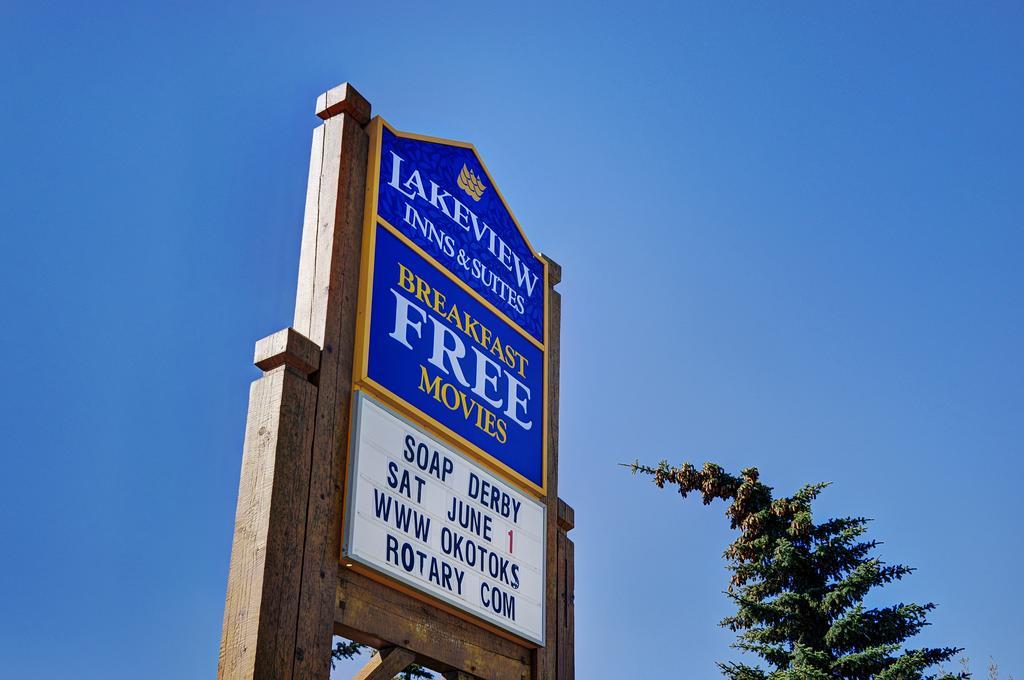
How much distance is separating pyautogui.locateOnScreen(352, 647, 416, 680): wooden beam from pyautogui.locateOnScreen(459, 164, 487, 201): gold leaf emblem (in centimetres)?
267

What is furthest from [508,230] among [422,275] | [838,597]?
[838,597]

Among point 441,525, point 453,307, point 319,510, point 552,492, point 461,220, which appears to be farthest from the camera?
point 552,492

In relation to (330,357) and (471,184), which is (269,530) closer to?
(330,357)

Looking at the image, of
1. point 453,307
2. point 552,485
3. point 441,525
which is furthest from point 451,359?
point 552,485

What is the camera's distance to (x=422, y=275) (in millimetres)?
5965

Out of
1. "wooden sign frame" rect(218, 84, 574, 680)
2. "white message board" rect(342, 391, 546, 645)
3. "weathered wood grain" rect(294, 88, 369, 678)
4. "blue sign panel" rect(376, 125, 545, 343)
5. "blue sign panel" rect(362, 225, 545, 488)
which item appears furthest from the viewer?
"blue sign panel" rect(376, 125, 545, 343)

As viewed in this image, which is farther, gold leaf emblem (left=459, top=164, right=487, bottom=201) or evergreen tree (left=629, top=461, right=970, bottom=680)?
evergreen tree (left=629, top=461, right=970, bottom=680)

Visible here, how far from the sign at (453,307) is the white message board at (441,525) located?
138mm

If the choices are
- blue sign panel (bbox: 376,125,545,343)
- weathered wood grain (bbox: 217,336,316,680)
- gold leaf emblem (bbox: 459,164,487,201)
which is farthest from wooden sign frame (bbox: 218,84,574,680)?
gold leaf emblem (bbox: 459,164,487,201)

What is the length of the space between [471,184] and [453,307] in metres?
0.92

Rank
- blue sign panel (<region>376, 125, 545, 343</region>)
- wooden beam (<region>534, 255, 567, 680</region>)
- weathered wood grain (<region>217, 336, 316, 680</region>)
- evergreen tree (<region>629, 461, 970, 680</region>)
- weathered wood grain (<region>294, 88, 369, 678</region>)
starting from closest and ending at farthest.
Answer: weathered wood grain (<region>217, 336, 316, 680</region>) < weathered wood grain (<region>294, 88, 369, 678</region>) < blue sign panel (<region>376, 125, 545, 343</region>) < wooden beam (<region>534, 255, 567, 680</region>) < evergreen tree (<region>629, 461, 970, 680</region>)

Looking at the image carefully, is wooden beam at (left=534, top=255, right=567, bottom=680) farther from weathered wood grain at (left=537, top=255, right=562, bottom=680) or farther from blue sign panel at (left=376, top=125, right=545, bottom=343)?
blue sign panel at (left=376, top=125, right=545, bottom=343)

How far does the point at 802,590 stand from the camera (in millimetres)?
13648

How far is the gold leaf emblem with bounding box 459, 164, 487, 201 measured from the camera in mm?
6621
